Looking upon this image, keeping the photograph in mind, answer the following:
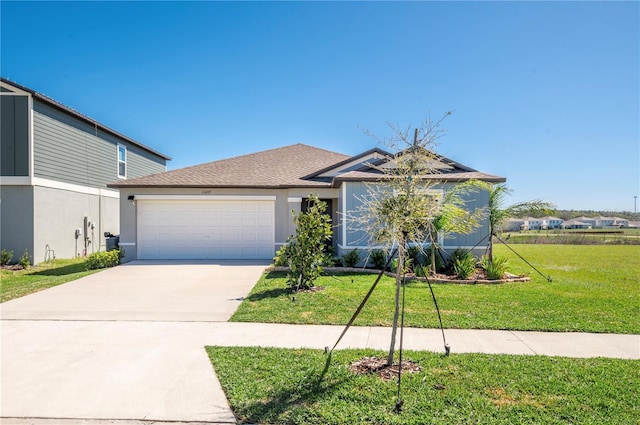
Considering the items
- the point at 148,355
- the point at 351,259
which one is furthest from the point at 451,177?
the point at 148,355

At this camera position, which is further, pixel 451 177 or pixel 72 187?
pixel 72 187

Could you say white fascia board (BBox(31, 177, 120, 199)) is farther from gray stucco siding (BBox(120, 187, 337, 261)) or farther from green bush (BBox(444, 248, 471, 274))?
green bush (BBox(444, 248, 471, 274))

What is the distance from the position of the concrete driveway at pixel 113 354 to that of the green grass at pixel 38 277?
0.64m

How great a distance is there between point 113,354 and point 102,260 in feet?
29.5

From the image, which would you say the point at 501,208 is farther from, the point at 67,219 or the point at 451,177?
the point at 67,219

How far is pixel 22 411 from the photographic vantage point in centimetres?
358

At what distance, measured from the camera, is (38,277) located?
11.2 meters

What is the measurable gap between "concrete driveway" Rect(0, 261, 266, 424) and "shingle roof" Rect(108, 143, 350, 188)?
5717 mm

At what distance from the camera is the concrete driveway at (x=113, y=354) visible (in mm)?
3621

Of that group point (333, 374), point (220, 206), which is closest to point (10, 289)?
point (220, 206)

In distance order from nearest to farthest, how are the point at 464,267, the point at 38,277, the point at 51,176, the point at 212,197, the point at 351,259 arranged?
the point at 464,267, the point at 38,277, the point at 351,259, the point at 51,176, the point at 212,197

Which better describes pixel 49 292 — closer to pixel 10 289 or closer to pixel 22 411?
pixel 10 289

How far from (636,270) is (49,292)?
1897cm

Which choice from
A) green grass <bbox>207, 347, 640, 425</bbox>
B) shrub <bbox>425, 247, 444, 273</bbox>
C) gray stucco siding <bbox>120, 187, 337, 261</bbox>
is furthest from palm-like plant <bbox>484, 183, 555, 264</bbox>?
green grass <bbox>207, 347, 640, 425</bbox>
